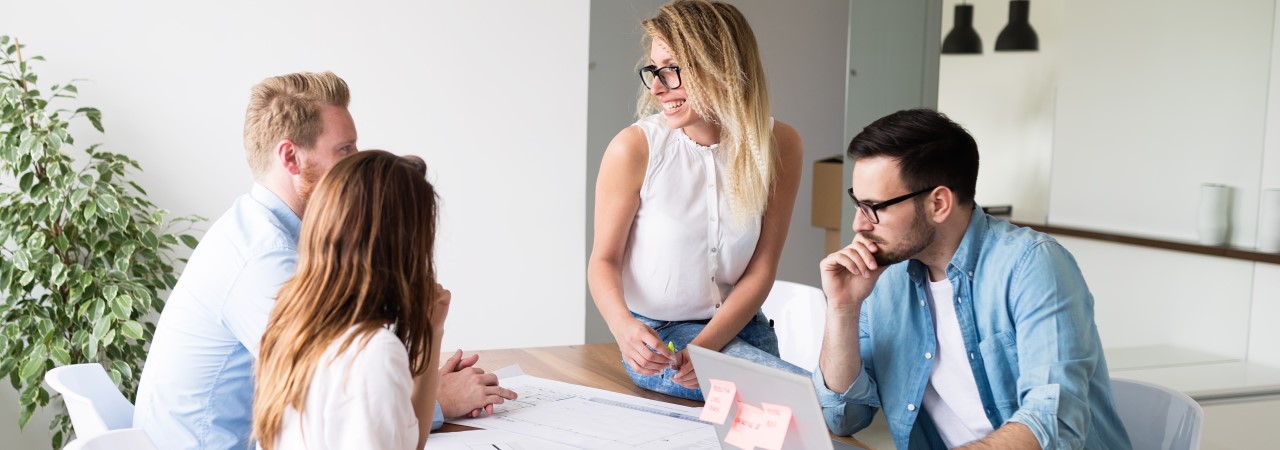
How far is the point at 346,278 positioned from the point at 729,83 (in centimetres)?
109

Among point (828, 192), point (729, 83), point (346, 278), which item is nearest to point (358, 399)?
point (346, 278)

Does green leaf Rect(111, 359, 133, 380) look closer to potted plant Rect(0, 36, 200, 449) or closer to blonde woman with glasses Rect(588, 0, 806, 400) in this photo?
potted plant Rect(0, 36, 200, 449)

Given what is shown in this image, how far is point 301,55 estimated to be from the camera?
372 cm

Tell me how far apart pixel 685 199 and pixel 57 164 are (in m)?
2.09

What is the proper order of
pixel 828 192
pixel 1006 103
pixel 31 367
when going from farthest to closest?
pixel 828 192 < pixel 1006 103 < pixel 31 367

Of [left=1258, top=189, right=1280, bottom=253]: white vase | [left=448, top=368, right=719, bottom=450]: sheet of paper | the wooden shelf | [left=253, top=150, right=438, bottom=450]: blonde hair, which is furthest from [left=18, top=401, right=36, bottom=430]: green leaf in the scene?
[left=1258, top=189, right=1280, bottom=253]: white vase

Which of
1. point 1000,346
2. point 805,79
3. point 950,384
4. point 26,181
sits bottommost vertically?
point 950,384

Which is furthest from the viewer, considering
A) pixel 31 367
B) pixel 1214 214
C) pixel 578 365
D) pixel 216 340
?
pixel 1214 214

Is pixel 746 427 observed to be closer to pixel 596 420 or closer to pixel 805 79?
pixel 596 420

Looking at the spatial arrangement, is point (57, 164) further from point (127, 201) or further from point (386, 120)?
point (386, 120)

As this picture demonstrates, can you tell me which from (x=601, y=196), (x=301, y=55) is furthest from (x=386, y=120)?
(x=601, y=196)

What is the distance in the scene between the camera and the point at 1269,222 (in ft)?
12.2

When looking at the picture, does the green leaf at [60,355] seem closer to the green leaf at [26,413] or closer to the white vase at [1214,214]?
the green leaf at [26,413]

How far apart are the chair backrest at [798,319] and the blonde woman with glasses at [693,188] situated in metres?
0.39
